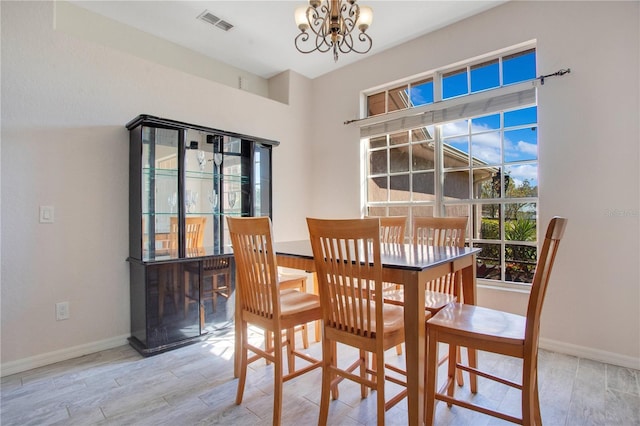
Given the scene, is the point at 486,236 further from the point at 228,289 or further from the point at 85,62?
the point at 85,62

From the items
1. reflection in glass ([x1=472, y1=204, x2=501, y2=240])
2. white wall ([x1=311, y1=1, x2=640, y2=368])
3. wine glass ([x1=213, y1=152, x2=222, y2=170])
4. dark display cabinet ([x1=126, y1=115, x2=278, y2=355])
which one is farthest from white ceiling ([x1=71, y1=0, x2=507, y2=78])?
reflection in glass ([x1=472, y1=204, x2=501, y2=240])

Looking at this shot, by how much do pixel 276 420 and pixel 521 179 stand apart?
2.68m

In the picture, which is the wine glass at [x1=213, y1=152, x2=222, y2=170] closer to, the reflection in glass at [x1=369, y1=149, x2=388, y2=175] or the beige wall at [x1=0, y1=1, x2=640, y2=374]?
the beige wall at [x1=0, y1=1, x2=640, y2=374]

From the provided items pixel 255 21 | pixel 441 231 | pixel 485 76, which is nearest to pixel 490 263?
pixel 441 231

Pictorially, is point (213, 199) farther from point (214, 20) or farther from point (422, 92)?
point (422, 92)

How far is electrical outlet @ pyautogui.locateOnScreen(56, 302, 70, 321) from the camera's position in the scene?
243 centimetres

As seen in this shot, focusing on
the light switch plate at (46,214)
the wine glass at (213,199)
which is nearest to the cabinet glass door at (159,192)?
the wine glass at (213,199)

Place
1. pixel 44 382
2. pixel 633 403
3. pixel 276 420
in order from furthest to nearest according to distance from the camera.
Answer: pixel 44 382, pixel 633 403, pixel 276 420

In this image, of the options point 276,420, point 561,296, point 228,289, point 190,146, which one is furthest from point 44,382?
point 561,296

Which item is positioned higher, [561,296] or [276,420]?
[561,296]

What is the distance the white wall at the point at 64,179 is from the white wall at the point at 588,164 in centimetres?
323

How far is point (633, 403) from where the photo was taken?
1839 mm

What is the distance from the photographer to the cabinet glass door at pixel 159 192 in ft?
8.65

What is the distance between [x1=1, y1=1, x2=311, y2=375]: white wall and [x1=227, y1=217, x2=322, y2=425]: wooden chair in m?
1.42
